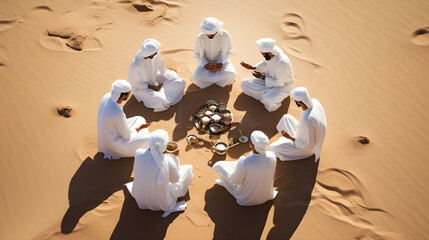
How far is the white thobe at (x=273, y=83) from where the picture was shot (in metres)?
6.85

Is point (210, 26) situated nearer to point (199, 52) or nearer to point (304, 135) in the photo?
point (199, 52)

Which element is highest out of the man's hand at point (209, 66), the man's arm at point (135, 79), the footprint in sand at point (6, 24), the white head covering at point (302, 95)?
the white head covering at point (302, 95)

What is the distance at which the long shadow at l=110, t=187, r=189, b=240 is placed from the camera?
17.5 feet

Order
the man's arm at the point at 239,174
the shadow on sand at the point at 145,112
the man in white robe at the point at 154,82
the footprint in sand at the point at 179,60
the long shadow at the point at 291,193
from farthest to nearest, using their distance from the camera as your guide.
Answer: the footprint in sand at the point at 179,60 → the shadow on sand at the point at 145,112 → the man in white robe at the point at 154,82 → the long shadow at the point at 291,193 → the man's arm at the point at 239,174

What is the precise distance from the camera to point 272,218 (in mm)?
5574

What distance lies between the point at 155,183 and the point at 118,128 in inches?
55.9

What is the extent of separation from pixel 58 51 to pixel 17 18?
6.59 feet

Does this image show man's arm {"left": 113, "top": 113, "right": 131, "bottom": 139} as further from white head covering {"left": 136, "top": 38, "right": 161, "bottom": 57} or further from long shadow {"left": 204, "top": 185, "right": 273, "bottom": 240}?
long shadow {"left": 204, "top": 185, "right": 273, "bottom": 240}

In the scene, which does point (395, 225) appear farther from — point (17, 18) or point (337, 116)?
point (17, 18)

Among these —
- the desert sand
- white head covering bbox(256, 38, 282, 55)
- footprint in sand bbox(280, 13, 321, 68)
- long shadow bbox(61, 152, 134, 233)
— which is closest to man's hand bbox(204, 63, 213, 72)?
the desert sand

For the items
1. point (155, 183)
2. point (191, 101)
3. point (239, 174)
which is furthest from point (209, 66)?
point (155, 183)

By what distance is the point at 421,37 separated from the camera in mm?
9172

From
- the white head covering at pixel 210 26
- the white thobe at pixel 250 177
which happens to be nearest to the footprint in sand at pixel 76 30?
the white head covering at pixel 210 26

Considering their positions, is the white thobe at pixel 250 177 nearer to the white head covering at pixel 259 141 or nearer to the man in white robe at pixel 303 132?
the white head covering at pixel 259 141
